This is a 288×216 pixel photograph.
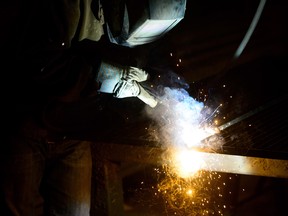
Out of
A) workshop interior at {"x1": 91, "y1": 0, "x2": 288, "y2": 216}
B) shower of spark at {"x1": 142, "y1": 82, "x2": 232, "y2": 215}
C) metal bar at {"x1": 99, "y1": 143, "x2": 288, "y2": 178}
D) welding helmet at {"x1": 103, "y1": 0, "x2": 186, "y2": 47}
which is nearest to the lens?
metal bar at {"x1": 99, "y1": 143, "x2": 288, "y2": 178}

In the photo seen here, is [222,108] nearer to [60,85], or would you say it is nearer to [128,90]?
[128,90]

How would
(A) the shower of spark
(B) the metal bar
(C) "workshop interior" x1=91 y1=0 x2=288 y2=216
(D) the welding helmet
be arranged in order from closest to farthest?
(B) the metal bar, (D) the welding helmet, (A) the shower of spark, (C) "workshop interior" x1=91 y1=0 x2=288 y2=216

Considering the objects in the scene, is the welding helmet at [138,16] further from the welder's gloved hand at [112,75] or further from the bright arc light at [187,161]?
the bright arc light at [187,161]

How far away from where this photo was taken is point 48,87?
2.53 meters

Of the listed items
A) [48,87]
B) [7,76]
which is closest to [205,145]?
[48,87]

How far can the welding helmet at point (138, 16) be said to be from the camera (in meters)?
2.66

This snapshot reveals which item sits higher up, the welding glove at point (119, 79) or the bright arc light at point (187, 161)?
the welding glove at point (119, 79)

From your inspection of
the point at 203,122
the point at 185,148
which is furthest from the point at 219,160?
the point at 203,122

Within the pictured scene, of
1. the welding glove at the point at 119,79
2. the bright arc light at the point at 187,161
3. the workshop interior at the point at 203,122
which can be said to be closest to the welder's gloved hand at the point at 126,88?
the welding glove at the point at 119,79

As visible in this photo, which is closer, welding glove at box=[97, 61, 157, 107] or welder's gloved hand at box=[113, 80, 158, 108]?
welding glove at box=[97, 61, 157, 107]

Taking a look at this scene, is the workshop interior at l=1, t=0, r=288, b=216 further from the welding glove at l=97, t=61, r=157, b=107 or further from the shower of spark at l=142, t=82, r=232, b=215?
the welding glove at l=97, t=61, r=157, b=107

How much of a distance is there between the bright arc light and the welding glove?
79 cm

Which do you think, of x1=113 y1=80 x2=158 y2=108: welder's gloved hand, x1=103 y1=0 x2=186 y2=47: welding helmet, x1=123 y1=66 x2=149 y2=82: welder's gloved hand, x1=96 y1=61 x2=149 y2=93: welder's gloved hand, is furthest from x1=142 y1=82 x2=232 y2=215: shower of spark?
x1=103 y1=0 x2=186 y2=47: welding helmet

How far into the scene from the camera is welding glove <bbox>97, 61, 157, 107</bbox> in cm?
277
